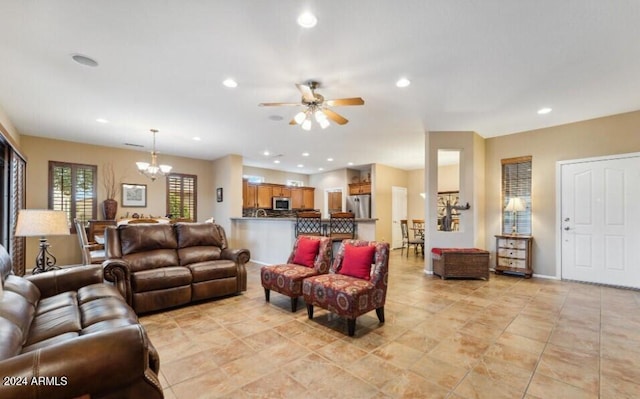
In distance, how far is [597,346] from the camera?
251cm

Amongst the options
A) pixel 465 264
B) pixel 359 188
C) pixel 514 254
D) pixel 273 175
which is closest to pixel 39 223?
pixel 465 264

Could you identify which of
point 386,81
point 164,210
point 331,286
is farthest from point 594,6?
point 164,210

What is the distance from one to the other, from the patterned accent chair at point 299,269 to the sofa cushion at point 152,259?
1326 millimetres

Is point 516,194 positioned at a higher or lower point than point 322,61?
lower

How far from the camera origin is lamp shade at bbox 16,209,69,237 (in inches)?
113

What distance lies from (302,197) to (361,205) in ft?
8.12

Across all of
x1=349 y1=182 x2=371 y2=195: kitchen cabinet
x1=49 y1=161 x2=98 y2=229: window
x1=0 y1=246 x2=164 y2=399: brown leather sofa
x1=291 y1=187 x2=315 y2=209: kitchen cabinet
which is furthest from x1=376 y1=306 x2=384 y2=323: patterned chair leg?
x1=291 y1=187 x2=315 y2=209: kitchen cabinet

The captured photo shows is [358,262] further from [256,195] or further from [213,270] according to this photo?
[256,195]

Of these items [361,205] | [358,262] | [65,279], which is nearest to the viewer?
[65,279]

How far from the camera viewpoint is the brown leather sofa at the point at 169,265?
3.30m

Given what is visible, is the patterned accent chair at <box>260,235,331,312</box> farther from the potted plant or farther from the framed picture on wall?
the framed picture on wall

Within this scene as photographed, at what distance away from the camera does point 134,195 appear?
6801 millimetres

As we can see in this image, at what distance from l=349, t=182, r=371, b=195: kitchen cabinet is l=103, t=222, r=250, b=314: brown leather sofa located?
546 cm

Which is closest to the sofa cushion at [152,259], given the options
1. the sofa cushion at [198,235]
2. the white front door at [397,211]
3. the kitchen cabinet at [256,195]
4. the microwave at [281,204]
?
the sofa cushion at [198,235]
